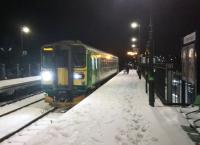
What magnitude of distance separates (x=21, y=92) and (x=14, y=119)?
10117 mm

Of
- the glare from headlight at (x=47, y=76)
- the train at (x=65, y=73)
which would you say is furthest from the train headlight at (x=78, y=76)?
the glare from headlight at (x=47, y=76)

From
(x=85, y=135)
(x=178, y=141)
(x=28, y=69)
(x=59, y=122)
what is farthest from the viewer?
(x=28, y=69)

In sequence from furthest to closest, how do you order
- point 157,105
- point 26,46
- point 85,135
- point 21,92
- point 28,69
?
point 26,46 < point 28,69 < point 21,92 < point 157,105 < point 85,135

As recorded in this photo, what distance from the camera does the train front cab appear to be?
16.0 m

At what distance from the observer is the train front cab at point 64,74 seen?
628 inches

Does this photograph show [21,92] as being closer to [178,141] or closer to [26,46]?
[178,141]

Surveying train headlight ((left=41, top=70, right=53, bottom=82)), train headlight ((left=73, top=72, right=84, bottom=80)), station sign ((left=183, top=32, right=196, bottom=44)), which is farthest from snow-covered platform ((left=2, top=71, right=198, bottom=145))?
train headlight ((left=41, top=70, right=53, bottom=82))

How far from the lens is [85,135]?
739 cm

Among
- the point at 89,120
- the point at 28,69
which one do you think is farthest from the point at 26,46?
the point at 89,120

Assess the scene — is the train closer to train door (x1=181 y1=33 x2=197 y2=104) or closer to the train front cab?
the train front cab

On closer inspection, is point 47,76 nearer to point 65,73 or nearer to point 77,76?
point 65,73

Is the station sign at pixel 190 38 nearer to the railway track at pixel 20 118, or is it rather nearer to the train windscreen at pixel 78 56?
the railway track at pixel 20 118

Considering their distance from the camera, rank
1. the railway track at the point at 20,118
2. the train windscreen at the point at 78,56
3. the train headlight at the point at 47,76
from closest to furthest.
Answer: the railway track at the point at 20,118 → the train windscreen at the point at 78,56 → the train headlight at the point at 47,76

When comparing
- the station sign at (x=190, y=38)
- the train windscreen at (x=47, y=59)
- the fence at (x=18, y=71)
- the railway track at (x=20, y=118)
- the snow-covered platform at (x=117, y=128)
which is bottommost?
the railway track at (x=20, y=118)
